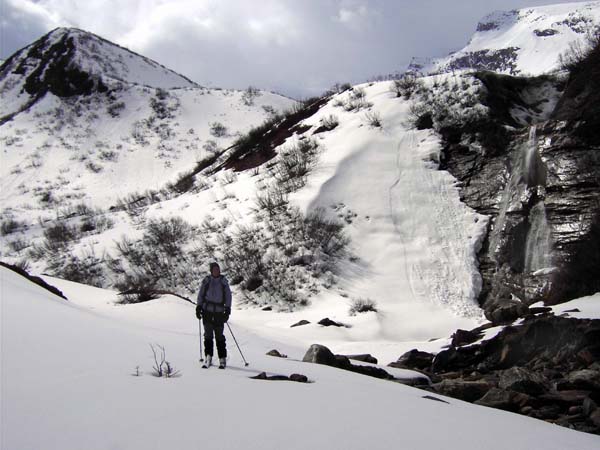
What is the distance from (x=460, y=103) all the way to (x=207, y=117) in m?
23.9

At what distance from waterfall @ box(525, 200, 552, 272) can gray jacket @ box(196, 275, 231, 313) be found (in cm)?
1094

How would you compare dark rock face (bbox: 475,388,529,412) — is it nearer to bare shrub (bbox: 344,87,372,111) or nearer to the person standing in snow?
the person standing in snow

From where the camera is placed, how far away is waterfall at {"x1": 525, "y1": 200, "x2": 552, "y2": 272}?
44.7 ft

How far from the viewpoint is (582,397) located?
5969 millimetres

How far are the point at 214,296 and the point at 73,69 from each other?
44239 millimetres

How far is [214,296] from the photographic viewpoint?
6281 mm

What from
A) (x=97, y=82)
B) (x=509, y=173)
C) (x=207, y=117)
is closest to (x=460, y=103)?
(x=509, y=173)

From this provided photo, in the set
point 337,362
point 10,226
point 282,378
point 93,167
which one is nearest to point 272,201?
point 337,362

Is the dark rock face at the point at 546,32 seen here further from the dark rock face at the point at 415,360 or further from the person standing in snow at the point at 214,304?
the person standing in snow at the point at 214,304

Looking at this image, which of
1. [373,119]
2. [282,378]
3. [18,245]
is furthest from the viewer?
[18,245]

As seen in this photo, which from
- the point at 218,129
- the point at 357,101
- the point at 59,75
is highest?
the point at 59,75

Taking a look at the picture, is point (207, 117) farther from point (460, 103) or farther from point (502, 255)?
point (502, 255)

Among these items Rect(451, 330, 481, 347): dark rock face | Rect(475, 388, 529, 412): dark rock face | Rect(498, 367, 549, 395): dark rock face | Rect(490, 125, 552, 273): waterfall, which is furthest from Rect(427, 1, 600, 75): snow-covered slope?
Rect(475, 388, 529, 412): dark rock face

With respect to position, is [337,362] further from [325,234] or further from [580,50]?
[580,50]
